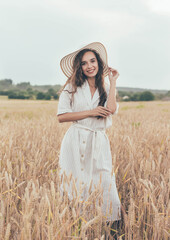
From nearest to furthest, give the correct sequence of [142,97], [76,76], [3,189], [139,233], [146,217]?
[139,233]
[146,217]
[3,189]
[76,76]
[142,97]

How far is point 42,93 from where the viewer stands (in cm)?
2394

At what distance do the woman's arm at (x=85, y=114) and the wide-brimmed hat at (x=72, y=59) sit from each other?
45 centimetres

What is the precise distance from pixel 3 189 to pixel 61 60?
1.14m

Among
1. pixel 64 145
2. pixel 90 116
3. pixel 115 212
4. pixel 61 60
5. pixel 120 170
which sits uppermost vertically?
pixel 61 60

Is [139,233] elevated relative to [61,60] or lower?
lower

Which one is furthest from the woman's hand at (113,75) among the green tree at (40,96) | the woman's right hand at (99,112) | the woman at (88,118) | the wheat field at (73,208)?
the green tree at (40,96)

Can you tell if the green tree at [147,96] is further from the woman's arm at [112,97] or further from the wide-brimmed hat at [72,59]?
the woman's arm at [112,97]

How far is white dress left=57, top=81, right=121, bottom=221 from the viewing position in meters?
1.80

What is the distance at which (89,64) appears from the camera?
6.24 ft

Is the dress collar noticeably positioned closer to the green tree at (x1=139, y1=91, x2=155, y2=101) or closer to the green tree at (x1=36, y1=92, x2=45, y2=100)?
the green tree at (x1=36, y1=92, x2=45, y2=100)

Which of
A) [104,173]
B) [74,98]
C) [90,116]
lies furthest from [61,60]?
[104,173]

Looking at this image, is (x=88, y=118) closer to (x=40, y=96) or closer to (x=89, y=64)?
(x=89, y=64)

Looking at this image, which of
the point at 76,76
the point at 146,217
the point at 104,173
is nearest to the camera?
the point at 146,217

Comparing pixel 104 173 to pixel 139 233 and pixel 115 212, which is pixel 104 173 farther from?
pixel 139 233
